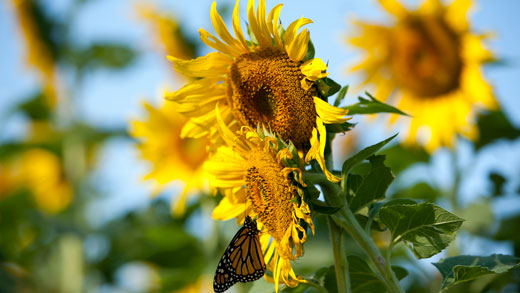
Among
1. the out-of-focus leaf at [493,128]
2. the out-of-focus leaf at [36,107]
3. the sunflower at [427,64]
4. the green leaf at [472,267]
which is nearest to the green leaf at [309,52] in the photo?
the green leaf at [472,267]

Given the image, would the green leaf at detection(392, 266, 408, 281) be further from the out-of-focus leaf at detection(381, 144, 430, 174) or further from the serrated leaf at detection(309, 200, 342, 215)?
the out-of-focus leaf at detection(381, 144, 430, 174)

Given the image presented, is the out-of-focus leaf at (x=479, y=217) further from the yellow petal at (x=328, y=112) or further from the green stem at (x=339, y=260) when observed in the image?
the yellow petal at (x=328, y=112)

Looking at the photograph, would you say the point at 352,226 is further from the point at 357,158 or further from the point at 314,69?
the point at 314,69

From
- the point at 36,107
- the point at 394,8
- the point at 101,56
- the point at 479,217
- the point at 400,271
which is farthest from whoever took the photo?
the point at 36,107

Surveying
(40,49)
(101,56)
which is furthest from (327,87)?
(40,49)

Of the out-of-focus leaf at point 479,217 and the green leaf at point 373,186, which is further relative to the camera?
the out-of-focus leaf at point 479,217

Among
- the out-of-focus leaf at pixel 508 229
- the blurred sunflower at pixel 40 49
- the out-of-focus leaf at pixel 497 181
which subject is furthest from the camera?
the blurred sunflower at pixel 40 49

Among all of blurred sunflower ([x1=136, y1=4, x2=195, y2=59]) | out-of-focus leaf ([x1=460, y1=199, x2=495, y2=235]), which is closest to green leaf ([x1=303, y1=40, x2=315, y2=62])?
out-of-focus leaf ([x1=460, y1=199, x2=495, y2=235])
